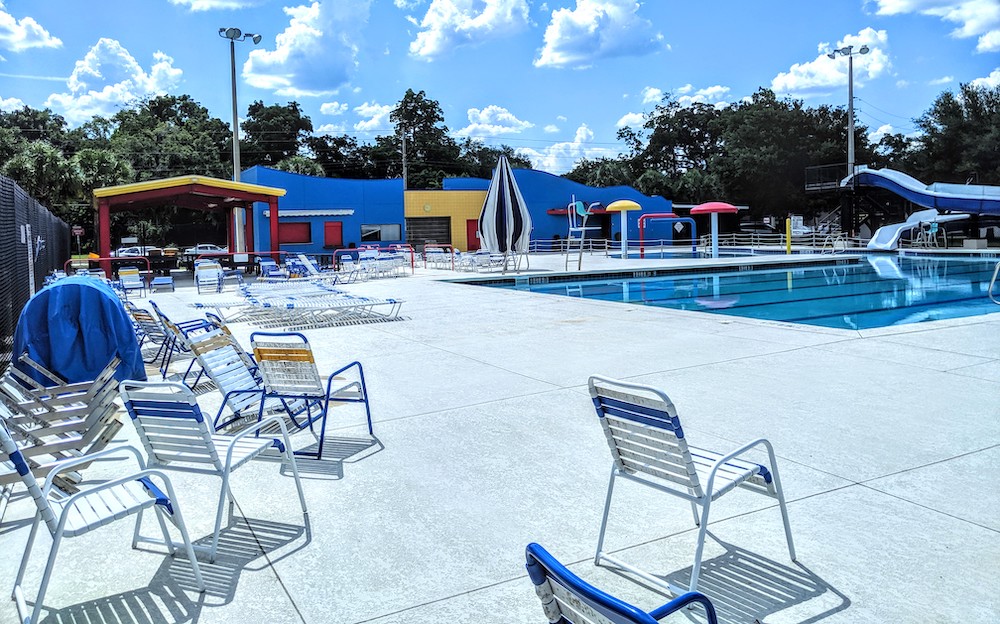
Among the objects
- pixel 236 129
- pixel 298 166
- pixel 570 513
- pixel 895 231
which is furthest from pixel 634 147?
pixel 570 513

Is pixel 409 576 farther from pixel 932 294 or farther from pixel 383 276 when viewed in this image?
pixel 383 276

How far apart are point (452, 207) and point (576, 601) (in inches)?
1628

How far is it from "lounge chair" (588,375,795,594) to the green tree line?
36574 mm

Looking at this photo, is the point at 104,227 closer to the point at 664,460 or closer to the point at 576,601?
the point at 664,460

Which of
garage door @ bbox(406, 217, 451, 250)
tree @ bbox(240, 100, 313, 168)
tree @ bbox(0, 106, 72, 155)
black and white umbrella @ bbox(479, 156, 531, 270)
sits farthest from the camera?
tree @ bbox(240, 100, 313, 168)

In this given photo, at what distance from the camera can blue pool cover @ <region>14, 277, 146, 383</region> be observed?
6633 millimetres

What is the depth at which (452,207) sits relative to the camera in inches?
1682

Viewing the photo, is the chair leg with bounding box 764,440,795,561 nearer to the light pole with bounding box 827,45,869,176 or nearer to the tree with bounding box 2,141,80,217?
the tree with bounding box 2,141,80,217

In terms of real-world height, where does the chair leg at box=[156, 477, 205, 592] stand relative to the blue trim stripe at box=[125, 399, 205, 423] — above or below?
below

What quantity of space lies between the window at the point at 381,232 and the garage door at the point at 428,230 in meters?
1.06

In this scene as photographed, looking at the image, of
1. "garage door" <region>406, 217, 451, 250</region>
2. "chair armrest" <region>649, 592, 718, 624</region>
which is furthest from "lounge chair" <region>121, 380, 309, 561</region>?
"garage door" <region>406, 217, 451, 250</region>

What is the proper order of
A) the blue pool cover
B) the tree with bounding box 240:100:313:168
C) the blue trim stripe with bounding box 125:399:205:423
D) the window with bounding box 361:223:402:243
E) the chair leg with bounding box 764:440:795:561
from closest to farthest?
the chair leg with bounding box 764:440:795:561
the blue trim stripe with bounding box 125:399:205:423
the blue pool cover
the window with bounding box 361:223:402:243
the tree with bounding box 240:100:313:168

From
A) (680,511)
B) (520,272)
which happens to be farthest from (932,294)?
(680,511)

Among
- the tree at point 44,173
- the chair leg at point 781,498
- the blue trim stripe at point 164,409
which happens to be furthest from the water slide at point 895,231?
the blue trim stripe at point 164,409
